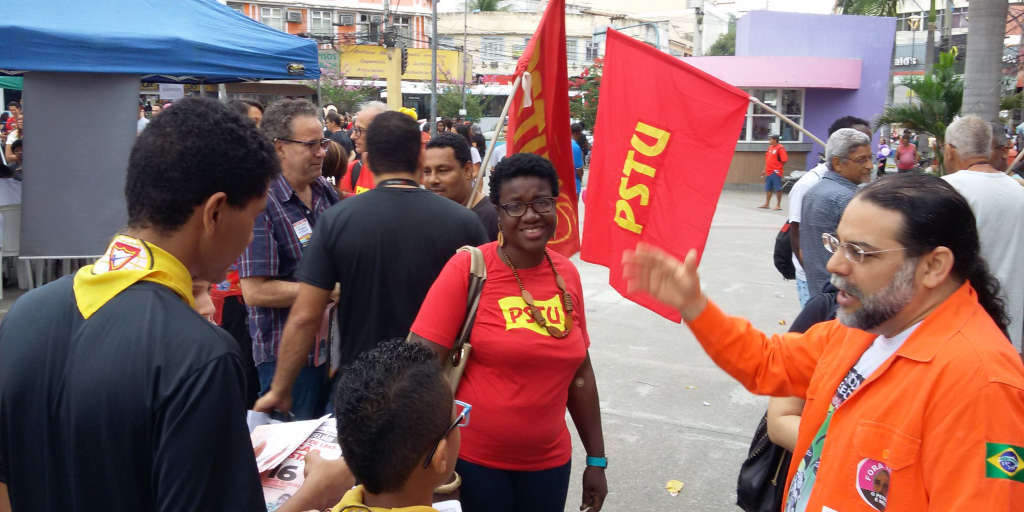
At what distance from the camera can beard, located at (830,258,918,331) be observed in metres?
1.86

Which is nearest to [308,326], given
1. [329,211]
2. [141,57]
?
[329,211]

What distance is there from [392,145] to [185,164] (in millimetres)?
1756

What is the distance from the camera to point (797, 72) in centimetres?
2167

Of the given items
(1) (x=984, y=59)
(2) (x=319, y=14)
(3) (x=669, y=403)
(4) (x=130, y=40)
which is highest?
(2) (x=319, y=14)

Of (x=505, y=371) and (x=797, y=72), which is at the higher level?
(x=797, y=72)

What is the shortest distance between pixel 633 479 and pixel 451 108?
1791 inches

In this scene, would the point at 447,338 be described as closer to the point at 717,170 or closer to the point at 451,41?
the point at 717,170

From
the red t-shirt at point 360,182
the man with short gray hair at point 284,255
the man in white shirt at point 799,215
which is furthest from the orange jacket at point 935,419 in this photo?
the man in white shirt at point 799,215

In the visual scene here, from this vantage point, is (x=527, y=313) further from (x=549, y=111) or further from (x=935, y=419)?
(x=549, y=111)

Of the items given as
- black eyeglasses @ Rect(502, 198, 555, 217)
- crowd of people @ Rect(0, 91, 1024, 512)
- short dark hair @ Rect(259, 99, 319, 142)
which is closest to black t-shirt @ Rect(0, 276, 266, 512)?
crowd of people @ Rect(0, 91, 1024, 512)

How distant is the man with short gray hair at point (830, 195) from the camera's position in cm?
483

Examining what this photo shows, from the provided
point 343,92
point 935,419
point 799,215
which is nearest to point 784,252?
point 799,215

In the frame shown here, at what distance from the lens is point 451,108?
48.8 metres

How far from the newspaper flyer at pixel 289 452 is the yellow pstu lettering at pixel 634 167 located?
2.77m
